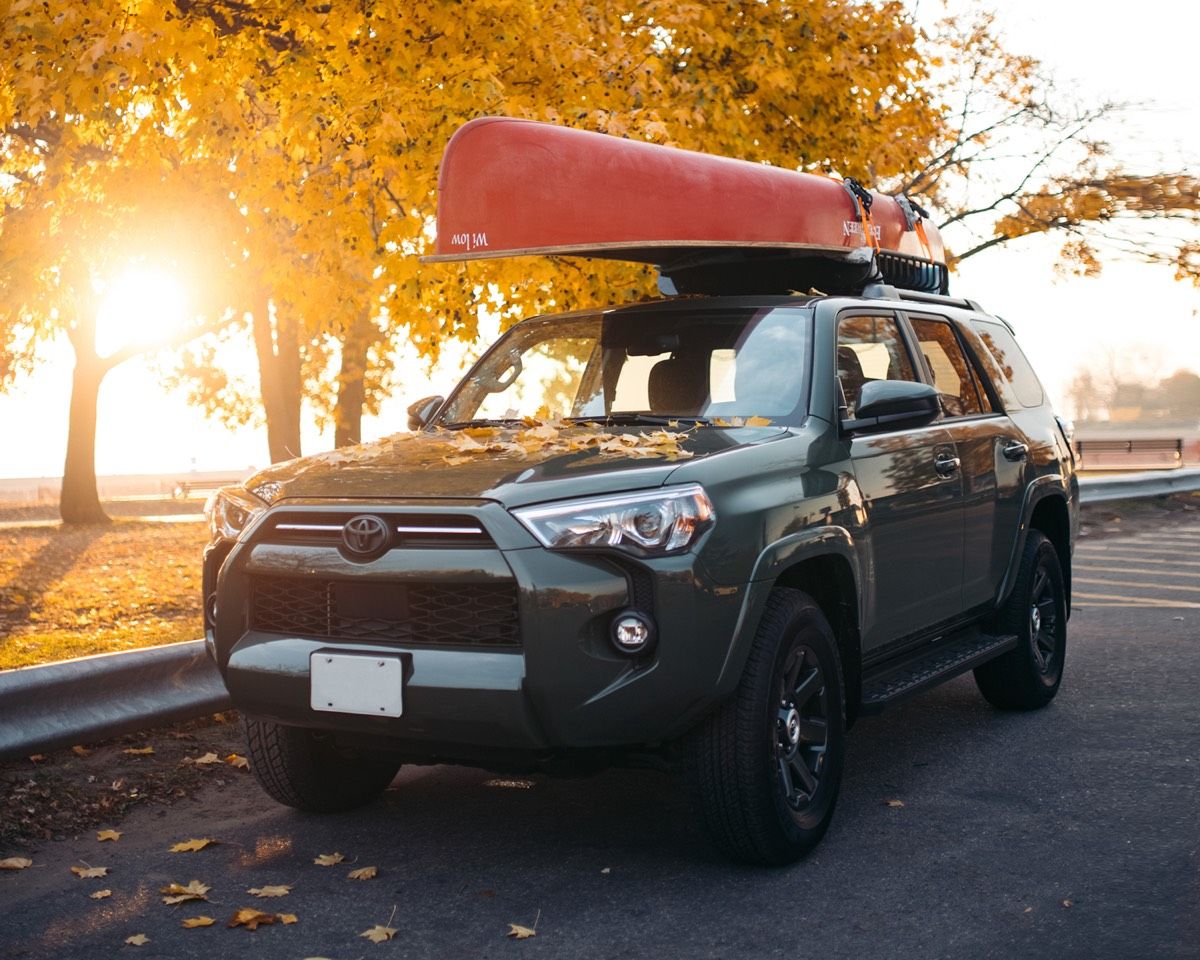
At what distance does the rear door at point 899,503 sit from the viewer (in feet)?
18.3

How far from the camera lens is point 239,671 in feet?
15.8

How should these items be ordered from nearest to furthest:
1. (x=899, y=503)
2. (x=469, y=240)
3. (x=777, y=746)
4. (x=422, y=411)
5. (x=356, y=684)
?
(x=356, y=684), (x=777, y=746), (x=899, y=503), (x=469, y=240), (x=422, y=411)

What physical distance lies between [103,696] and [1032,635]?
4.36 m

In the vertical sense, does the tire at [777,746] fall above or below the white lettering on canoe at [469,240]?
below

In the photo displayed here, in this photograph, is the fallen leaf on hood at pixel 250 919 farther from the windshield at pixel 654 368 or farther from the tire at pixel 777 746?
the windshield at pixel 654 368

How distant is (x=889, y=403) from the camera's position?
18.0 feet

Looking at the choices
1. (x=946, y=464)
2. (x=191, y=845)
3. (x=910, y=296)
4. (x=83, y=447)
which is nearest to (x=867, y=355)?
(x=946, y=464)

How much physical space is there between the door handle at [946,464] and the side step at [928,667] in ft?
2.51

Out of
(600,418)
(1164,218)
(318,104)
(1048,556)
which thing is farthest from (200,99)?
(1164,218)

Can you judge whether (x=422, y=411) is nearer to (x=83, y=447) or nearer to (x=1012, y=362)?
(x=1012, y=362)

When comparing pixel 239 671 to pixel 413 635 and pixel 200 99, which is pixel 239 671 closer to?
pixel 413 635

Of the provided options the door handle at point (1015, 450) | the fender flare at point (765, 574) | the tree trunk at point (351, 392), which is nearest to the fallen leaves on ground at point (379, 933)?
the fender flare at point (765, 574)

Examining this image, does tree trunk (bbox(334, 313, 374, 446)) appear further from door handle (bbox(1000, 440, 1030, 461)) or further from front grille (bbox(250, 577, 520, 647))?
front grille (bbox(250, 577, 520, 647))

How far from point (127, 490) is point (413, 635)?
68.2 metres
